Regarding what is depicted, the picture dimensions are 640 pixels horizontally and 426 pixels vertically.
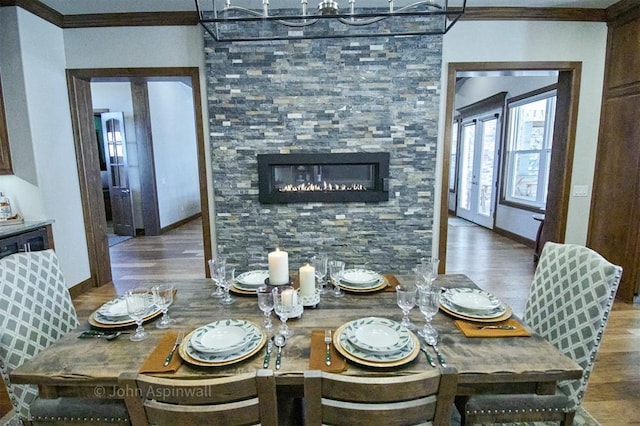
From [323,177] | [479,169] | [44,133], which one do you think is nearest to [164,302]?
[323,177]

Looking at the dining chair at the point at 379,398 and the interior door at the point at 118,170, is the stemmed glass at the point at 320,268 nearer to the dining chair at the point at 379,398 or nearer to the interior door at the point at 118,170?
the dining chair at the point at 379,398

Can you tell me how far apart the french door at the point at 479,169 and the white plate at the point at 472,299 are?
5306 mm

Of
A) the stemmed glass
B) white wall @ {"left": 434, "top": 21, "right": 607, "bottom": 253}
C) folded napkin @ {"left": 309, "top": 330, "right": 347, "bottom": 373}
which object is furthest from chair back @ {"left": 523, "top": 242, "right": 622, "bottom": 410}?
white wall @ {"left": 434, "top": 21, "right": 607, "bottom": 253}

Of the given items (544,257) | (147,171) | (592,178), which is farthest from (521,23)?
(147,171)

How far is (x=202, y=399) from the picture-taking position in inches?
35.3

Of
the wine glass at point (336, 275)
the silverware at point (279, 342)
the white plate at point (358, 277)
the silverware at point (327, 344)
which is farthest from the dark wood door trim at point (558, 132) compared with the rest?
the silverware at point (279, 342)

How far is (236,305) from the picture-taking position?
5.25ft

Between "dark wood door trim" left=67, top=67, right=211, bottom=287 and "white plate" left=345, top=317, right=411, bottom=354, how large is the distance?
2.47 metres

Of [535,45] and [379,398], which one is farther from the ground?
[535,45]

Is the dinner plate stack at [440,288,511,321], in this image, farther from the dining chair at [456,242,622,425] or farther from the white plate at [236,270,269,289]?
the white plate at [236,270,269,289]

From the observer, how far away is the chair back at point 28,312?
1351mm

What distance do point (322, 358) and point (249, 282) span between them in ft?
2.45

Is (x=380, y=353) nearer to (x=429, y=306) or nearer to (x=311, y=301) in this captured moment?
(x=429, y=306)

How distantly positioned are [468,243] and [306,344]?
4.91m
